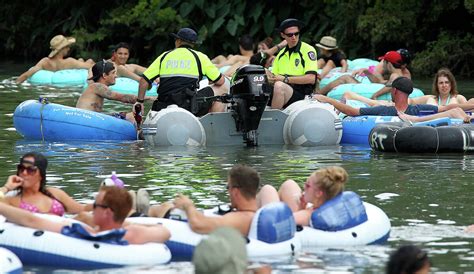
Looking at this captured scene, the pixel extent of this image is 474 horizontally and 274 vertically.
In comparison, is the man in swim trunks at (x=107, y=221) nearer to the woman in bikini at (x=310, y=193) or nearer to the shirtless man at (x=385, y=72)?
the woman in bikini at (x=310, y=193)

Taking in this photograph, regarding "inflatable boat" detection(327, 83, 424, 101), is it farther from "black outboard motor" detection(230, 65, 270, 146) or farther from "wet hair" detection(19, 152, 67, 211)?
"wet hair" detection(19, 152, 67, 211)

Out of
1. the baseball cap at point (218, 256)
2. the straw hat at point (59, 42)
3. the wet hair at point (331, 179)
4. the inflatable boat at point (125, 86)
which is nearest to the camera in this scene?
the baseball cap at point (218, 256)

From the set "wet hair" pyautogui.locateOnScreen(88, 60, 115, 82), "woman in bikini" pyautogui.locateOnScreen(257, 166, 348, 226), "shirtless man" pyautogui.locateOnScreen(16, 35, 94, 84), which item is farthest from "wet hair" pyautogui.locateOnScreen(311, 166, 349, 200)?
"shirtless man" pyautogui.locateOnScreen(16, 35, 94, 84)

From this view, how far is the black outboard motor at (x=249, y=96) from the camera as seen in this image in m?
15.0

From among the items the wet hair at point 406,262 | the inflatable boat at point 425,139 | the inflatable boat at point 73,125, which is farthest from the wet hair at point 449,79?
the wet hair at point 406,262

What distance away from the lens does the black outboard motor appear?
15.0m

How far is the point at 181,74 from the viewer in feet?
50.3

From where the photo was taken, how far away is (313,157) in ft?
47.5

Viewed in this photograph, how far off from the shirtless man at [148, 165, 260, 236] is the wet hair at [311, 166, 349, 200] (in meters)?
0.55

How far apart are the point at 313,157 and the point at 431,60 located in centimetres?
1371

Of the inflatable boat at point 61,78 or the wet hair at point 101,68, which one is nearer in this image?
the wet hair at point 101,68

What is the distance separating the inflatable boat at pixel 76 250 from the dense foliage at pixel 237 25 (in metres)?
18.7

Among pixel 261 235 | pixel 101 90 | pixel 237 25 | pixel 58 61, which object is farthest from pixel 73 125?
pixel 237 25

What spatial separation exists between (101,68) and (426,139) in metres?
4.16
